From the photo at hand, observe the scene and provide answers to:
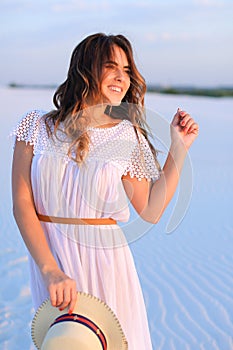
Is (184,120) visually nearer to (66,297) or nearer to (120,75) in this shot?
(120,75)

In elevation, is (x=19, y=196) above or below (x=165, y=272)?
above

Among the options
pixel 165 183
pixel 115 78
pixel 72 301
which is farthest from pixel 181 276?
pixel 72 301

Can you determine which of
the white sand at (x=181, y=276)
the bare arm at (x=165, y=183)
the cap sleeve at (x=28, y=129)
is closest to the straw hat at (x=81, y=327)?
the bare arm at (x=165, y=183)

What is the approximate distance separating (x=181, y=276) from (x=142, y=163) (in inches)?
148

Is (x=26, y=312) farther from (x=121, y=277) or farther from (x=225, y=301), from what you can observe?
(x=121, y=277)

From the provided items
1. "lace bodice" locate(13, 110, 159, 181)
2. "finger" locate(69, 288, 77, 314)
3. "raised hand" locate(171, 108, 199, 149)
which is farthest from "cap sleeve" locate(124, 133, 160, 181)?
"finger" locate(69, 288, 77, 314)

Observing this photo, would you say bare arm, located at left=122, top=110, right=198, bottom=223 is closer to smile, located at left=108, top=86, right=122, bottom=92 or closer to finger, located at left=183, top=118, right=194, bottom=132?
finger, located at left=183, top=118, right=194, bottom=132

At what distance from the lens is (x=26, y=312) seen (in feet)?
17.1

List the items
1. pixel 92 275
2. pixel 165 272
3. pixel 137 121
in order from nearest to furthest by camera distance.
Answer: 1. pixel 92 275
2. pixel 137 121
3. pixel 165 272

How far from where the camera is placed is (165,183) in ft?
8.57

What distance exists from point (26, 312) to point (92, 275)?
277cm

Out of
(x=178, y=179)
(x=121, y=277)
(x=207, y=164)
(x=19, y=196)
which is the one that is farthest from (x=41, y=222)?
(x=207, y=164)

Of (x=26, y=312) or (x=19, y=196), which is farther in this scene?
(x=26, y=312)

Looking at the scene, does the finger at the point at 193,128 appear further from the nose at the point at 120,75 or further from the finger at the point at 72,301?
the finger at the point at 72,301
